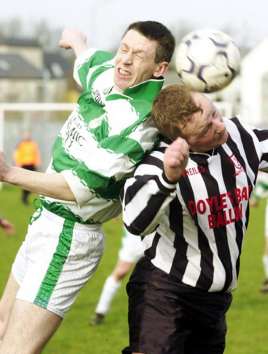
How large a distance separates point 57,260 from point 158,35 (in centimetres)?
146

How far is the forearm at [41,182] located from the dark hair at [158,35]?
900mm

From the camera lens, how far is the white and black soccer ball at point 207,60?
19.1ft

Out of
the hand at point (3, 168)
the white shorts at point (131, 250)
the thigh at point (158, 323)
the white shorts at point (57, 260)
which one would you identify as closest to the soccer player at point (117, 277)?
the white shorts at point (131, 250)

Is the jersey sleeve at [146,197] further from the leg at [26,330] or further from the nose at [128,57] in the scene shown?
the leg at [26,330]

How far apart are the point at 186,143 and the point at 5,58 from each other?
55266mm

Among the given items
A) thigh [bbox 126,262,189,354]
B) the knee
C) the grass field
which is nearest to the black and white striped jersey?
thigh [bbox 126,262,189,354]

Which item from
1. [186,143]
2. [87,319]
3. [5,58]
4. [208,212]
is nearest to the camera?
[186,143]

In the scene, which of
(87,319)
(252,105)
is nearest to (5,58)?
(252,105)

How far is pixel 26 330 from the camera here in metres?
5.66

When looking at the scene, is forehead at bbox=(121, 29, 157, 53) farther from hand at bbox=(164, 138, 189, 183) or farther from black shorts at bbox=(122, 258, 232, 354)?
black shorts at bbox=(122, 258, 232, 354)

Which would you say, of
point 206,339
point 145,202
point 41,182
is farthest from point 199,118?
point 206,339

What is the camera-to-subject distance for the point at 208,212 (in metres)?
5.21

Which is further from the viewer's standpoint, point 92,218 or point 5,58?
point 5,58

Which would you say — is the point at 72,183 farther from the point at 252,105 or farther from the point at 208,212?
the point at 252,105
